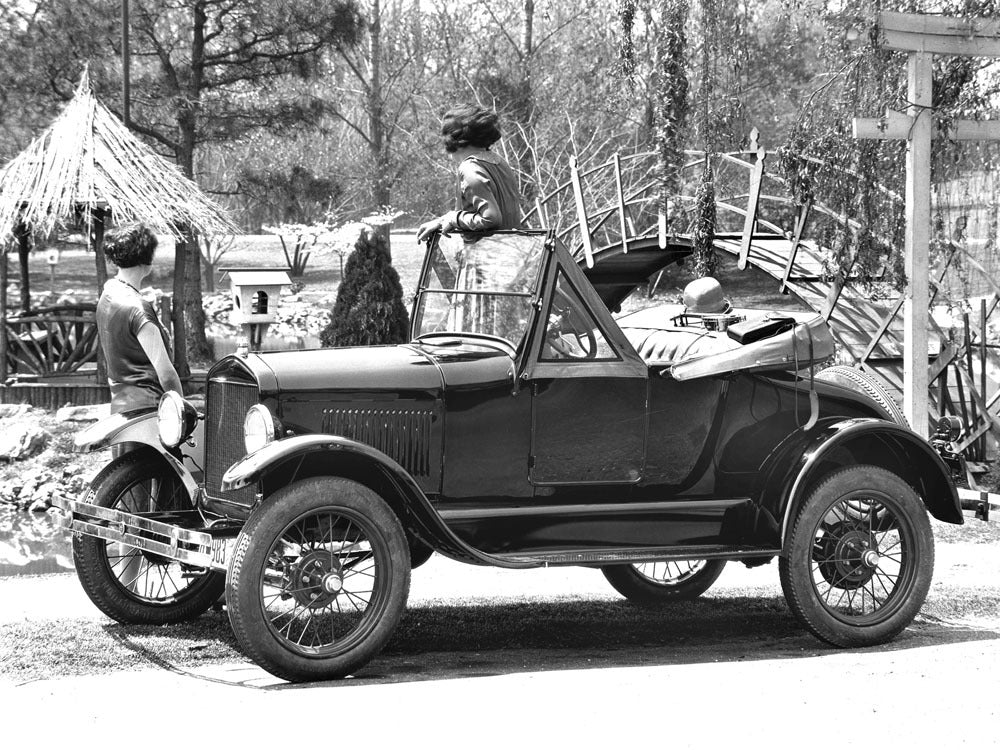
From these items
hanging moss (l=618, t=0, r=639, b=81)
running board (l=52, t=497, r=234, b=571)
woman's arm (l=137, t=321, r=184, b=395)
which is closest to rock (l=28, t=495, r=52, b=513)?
hanging moss (l=618, t=0, r=639, b=81)

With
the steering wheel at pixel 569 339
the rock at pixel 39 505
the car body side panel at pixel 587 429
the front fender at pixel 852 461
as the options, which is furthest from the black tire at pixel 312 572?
the rock at pixel 39 505

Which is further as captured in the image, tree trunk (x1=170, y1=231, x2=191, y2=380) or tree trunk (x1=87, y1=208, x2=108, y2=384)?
Result: tree trunk (x1=170, y1=231, x2=191, y2=380)

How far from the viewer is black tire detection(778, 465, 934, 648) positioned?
20.5ft

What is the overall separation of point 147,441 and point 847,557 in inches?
137

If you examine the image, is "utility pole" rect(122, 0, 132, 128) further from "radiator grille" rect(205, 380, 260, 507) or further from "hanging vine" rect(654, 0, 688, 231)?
"radiator grille" rect(205, 380, 260, 507)

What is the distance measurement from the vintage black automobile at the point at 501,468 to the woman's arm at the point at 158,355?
24 centimetres

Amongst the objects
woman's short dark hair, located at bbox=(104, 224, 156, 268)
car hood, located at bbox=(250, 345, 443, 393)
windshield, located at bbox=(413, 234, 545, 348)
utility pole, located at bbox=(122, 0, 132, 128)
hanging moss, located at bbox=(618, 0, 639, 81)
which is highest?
utility pole, located at bbox=(122, 0, 132, 128)

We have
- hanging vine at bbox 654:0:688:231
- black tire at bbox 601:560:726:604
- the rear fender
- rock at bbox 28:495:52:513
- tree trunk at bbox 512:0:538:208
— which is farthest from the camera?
tree trunk at bbox 512:0:538:208

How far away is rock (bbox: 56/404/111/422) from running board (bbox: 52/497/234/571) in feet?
40.0

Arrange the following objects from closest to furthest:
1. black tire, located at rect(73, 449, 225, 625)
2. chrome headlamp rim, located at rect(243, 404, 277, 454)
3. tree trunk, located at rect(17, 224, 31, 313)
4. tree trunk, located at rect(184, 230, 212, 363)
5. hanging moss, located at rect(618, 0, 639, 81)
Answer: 1. chrome headlamp rim, located at rect(243, 404, 277, 454)
2. black tire, located at rect(73, 449, 225, 625)
3. hanging moss, located at rect(618, 0, 639, 81)
4. tree trunk, located at rect(17, 224, 31, 313)
5. tree trunk, located at rect(184, 230, 212, 363)

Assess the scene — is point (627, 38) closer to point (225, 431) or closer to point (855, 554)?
point (855, 554)

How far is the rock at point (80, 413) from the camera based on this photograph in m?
18.1

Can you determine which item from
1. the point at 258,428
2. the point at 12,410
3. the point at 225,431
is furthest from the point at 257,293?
the point at 258,428

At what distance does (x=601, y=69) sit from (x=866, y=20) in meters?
18.6
